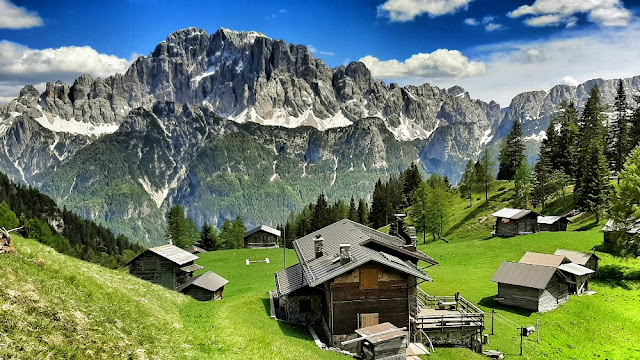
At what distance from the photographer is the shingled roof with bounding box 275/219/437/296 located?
2891 cm

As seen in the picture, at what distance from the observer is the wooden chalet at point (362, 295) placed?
29188 mm

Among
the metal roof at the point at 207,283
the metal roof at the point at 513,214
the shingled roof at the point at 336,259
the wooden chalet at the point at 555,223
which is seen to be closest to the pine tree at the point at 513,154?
the metal roof at the point at 513,214

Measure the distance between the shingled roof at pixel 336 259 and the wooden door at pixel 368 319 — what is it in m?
3.62

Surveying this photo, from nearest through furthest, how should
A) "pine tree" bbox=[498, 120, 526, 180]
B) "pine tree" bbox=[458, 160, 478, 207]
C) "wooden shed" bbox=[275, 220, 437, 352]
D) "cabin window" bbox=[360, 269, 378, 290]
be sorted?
→ "wooden shed" bbox=[275, 220, 437, 352] < "cabin window" bbox=[360, 269, 378, 290] < "pine tree" bbox=[458, 160, 478, 207] < "pine tree" bbox=[498, 120, 526, 180]

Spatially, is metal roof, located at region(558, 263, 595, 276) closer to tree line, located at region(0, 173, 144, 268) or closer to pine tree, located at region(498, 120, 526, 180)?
pine tree, located at region(498, 120, 526, 180)

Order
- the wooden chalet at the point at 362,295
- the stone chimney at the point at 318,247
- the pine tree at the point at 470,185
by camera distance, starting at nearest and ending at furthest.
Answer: the wooden chalet at the point at 362,295, the stone chimney at the point at 318,247, the pine tree at the point at 470,185

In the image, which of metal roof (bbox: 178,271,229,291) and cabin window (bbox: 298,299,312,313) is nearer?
cabin window (bbox: 298,299,312,313)

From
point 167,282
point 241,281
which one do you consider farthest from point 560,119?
point 167,282

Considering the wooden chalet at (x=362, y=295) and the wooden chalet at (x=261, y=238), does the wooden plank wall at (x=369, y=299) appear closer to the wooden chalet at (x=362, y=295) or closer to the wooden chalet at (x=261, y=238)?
the wooden chalet at (x=362, y=295)

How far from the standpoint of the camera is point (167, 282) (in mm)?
56656

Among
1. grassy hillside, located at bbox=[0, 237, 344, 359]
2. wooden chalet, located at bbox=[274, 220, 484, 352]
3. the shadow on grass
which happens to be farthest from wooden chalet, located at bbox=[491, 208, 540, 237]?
grassy hillside, located at bbox=[0, 237, 344, 359]

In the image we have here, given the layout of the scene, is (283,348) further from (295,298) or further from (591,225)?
(591,225)

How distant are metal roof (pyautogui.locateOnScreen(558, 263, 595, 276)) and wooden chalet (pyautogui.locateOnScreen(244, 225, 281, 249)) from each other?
6878 centimetres

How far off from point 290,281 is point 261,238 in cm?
6948
